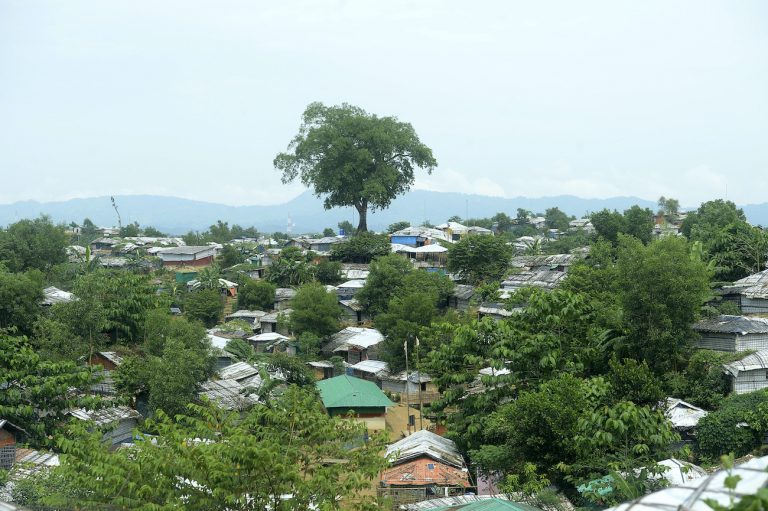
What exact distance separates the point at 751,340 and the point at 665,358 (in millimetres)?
2554

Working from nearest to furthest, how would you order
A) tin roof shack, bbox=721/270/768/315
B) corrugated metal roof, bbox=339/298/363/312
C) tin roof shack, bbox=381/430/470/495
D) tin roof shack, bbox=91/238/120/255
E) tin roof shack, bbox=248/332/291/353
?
1. tin roof shack, bbox=381/430/470/495
2. tin roof shack, bbox=721/270/768/315
3. tin roof shack, bbox=248/332/291/353
4. corrugated metal roof, bbox=339/298/363/312
5. tin roof shack, bbox=91/238/120/255

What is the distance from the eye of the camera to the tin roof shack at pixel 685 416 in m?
16.9

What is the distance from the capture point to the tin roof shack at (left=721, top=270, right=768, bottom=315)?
918 inches

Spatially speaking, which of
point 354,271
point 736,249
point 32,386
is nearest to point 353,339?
point 354,271

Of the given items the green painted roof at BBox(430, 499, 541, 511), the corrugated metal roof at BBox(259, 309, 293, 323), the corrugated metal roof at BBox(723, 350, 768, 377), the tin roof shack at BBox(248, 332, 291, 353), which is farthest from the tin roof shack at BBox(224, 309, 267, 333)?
the green painted roof at BBox(430, 499, 541, 511)

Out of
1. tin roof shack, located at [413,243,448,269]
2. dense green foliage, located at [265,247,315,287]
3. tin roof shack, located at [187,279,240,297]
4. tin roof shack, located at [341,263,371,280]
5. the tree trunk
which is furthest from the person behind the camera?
the tree trunk

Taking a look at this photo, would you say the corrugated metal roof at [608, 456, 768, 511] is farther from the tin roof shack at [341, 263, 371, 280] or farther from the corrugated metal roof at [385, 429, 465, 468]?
the tin roof shack at [341, 263, 371, 280]

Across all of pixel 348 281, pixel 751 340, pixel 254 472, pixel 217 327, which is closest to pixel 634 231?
pixel 348 281

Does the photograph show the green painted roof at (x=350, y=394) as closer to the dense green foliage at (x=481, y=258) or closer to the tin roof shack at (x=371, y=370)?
the tin roof shack at (x=371, y=370)

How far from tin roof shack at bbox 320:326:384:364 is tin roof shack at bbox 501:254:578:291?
597 cm

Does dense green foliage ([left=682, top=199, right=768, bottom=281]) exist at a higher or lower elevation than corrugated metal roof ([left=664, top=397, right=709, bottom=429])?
higher

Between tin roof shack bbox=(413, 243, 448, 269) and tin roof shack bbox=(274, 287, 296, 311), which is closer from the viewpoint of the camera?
tin roof shack bbox=(274, 287, 296, 311)

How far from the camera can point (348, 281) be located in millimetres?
38031

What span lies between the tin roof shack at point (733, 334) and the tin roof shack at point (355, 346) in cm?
1274
